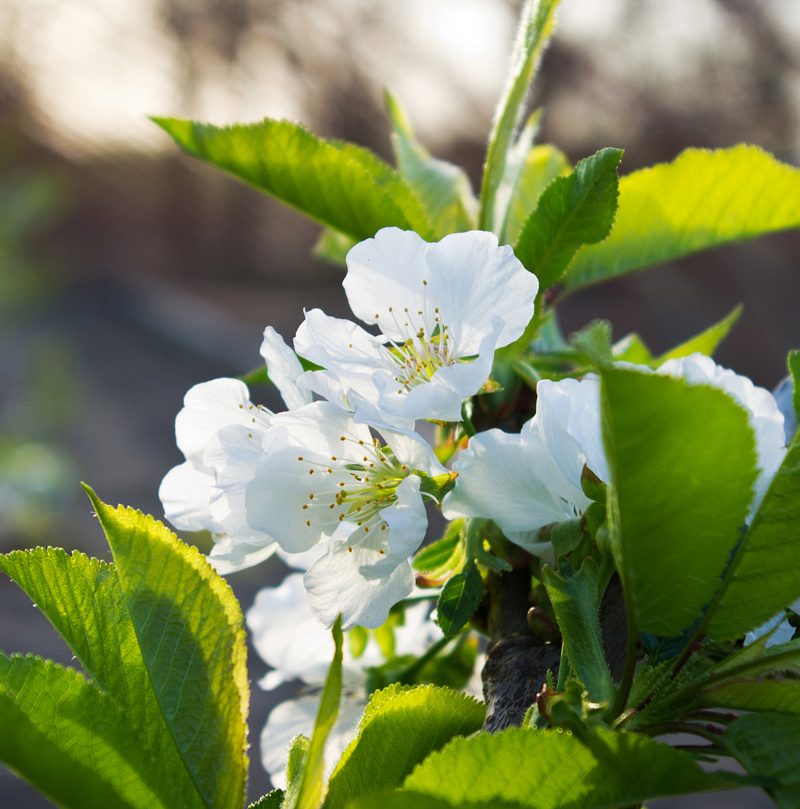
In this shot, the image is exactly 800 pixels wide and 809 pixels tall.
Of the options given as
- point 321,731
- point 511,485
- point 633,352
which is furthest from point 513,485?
point 633,352

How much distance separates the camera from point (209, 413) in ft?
0.96

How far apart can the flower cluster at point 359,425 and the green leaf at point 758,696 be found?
11 centimetres

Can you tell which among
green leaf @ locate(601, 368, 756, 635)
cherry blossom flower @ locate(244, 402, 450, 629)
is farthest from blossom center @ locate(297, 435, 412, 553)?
green leaf @ locate(601, 368, 756, 635)

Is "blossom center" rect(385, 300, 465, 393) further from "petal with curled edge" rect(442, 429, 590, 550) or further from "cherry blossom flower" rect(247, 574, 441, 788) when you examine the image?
"cherry blossom flower" rect(247, 574, 441, 788)

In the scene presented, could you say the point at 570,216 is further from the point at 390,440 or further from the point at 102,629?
the point at 102,629

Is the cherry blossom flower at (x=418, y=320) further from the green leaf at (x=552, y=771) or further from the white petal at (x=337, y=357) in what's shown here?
the green leaf at (x=552, y=771)

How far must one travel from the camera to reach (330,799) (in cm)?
23

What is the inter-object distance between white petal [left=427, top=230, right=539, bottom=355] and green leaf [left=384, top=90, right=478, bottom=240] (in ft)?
0.48

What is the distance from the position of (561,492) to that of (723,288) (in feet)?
9.17

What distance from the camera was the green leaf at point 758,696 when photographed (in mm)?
200

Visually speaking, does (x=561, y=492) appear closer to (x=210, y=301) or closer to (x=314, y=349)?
(x=314, y=349)

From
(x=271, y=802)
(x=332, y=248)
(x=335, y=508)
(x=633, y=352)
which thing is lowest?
(x=271, y=802)

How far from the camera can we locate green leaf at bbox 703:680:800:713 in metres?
0.20

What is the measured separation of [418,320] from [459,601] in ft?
0.39
